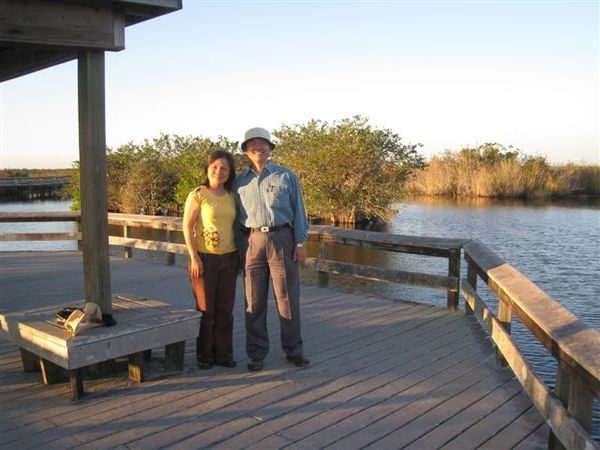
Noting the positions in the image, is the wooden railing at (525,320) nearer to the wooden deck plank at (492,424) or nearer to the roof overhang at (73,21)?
the wooden deck plank at (492,424)

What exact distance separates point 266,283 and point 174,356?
816mm

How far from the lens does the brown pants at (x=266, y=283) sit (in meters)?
4.04

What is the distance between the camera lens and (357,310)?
589cm

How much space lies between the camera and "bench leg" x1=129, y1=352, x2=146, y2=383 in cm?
381

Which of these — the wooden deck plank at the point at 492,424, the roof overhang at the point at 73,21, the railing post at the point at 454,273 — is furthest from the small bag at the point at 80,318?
the railing post at the point at 454,273

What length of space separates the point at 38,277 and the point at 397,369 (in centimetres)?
570

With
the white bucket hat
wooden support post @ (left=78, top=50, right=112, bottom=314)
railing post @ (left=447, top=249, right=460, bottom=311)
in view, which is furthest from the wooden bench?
railing post @ (left=447, top=249, right=460, bottom=311)

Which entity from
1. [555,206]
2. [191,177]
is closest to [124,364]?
[191,177]

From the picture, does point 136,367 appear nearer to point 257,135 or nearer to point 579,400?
point 257,135

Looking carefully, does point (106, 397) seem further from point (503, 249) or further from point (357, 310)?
point (503, 249)

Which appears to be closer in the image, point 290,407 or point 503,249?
point 290,407

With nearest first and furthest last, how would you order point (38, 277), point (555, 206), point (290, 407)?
point (290, 407) < point (38, 277) < point (555, 206)

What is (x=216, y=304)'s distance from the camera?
4.14 m

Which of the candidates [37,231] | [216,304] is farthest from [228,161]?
[37,231]
